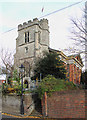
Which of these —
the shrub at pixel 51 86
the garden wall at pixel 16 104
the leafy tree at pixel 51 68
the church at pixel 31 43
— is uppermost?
the church at pixel 31 43

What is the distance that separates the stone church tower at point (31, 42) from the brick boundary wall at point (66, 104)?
18.2 m

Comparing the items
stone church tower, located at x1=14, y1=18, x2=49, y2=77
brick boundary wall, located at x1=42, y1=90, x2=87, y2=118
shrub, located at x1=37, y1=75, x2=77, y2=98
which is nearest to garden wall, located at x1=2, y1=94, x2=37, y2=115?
shrub, located at x1=37, y1=75, x2=77, y2=98

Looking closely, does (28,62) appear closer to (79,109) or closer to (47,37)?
(47,37)

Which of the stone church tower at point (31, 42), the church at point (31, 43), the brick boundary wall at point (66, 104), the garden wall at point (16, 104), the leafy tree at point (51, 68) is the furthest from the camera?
the stone church tower at point (31, 42)

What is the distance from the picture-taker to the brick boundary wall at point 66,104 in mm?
7161

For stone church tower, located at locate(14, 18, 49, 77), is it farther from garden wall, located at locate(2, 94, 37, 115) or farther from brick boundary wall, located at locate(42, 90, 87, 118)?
brick boundary wall, located at locate(42, 90, 87, 118)

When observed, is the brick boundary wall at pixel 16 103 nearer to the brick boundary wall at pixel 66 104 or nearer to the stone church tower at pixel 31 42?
the brick boundary wall at pixel 66 104

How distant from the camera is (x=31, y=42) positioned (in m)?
29.9

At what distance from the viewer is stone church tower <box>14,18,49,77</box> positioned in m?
28.3

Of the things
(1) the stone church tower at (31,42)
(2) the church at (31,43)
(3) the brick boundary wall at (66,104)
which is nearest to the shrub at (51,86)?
(3) the brick boundary wall at (66,104)

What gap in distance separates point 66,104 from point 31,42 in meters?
23.7

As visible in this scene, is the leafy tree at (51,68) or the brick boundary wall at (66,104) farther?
the leafy tree at (51,68)

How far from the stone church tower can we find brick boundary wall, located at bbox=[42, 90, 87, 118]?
59.6 ft

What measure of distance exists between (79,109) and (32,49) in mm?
23306
